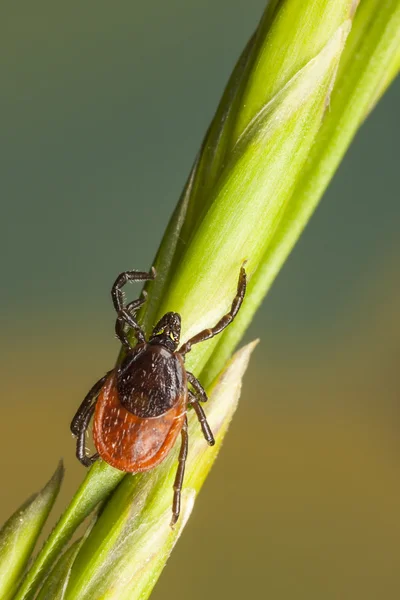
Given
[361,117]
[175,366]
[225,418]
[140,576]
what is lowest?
[140,576]

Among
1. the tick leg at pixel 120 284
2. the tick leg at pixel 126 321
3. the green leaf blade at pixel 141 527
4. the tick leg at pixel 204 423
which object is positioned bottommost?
the green leaf blade at pixel 141 527

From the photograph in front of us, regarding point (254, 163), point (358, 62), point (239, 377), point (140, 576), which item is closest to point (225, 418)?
point (239, 377)

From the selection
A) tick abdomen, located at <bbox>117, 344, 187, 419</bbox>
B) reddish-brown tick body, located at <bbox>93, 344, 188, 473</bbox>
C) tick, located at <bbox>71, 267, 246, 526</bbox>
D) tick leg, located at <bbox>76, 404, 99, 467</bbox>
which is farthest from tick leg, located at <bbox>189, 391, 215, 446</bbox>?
tick leg, located at <bbox>76, 404, 99, 467</bbox>

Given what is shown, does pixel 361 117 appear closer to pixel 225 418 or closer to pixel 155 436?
pixel 225 418

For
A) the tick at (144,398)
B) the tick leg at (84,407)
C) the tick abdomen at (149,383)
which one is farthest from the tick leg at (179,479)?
the tick leg at (84,407)

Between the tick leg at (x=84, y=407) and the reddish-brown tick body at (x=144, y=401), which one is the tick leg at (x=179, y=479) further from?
the tick leg at (x=84, y=407)

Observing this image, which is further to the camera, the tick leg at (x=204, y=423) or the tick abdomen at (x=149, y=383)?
the tick abdomen at (x=149, y=383)

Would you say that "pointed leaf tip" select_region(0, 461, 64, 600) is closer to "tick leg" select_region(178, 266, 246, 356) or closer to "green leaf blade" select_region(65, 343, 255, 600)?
"green leaf blade" select_region(65, 343, 255, 600)
